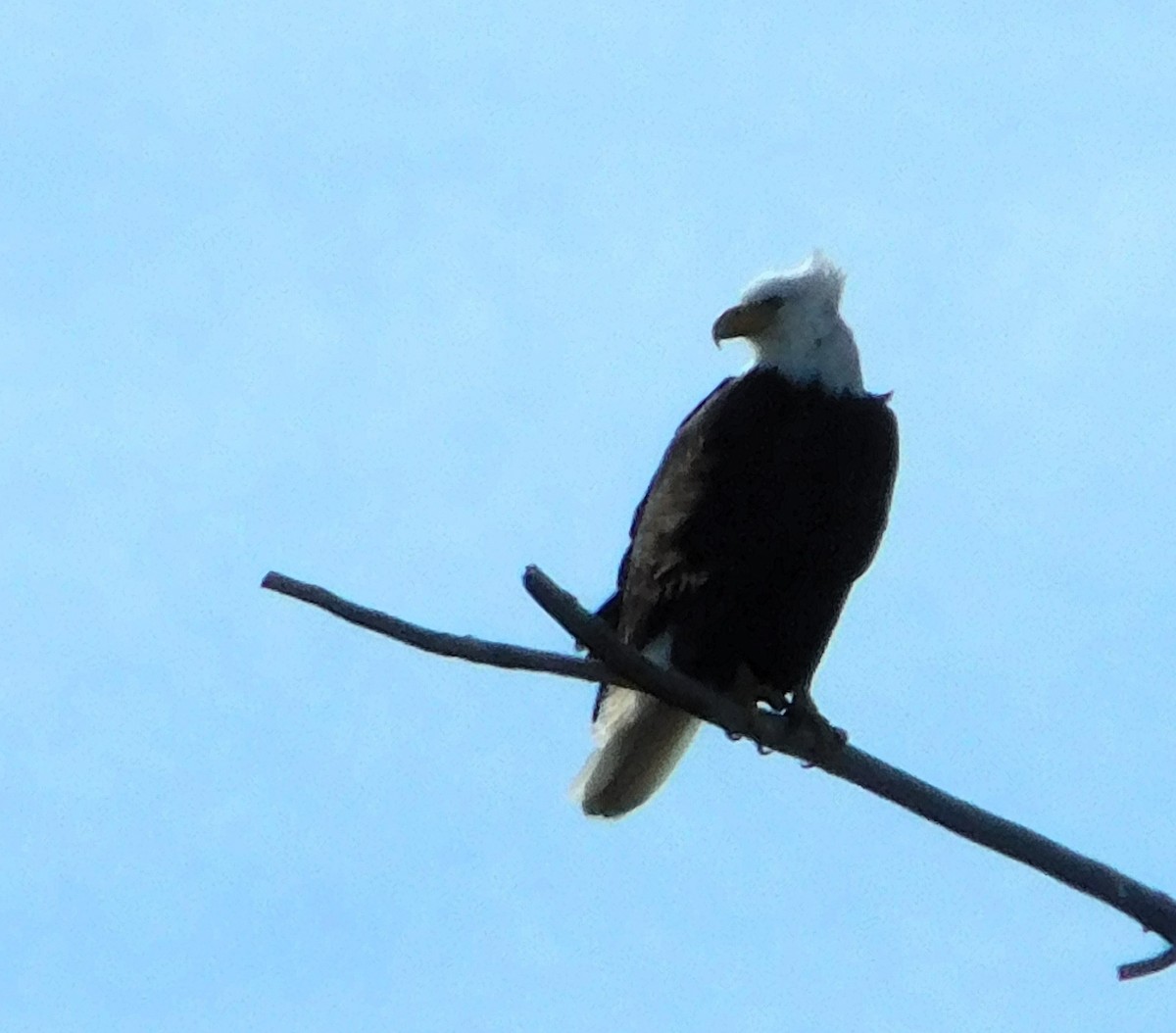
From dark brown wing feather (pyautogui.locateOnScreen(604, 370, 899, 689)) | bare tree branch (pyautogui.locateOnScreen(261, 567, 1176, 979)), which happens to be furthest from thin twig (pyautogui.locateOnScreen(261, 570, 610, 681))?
dark brown wing feather (pyautogui.locateOnScreen(604, 370, 899, 689))

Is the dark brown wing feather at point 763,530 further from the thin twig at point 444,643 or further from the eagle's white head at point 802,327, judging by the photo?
the thin twig at point 444,643

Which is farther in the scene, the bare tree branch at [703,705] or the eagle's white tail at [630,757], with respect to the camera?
the eagle's white tail at [630,757]

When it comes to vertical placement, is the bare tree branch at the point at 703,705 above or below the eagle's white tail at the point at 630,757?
below

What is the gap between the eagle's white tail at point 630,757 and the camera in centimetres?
650

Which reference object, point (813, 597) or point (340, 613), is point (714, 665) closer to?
point (813, 597)

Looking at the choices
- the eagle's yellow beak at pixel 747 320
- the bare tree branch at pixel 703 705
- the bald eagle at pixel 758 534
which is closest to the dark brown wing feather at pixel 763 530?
the bald eagle at pixel 758 534

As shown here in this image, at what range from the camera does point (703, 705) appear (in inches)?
201

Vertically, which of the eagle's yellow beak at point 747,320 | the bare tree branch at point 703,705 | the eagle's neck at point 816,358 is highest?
the eagle's yellow beak at point 747,320

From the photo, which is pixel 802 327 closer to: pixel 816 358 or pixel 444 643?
pixel 816 358

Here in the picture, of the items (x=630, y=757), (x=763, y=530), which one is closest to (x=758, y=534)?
(x=763, y=530)

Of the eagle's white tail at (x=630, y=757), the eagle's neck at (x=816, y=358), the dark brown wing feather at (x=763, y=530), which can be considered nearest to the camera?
the dark brown wing feather at (x=763, y=530)

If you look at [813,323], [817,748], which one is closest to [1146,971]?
[817,748]

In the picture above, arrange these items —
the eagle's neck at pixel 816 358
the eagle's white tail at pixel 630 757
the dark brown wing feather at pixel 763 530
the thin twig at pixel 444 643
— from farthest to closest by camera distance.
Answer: the eagle's white tail at pixel 630 757, the eagle's neck at pixel 816 358, the dark brown wing feather at pixel 763 530, the thin twig at pixel 444 643

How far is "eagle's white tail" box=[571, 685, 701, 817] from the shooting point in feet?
21.3
